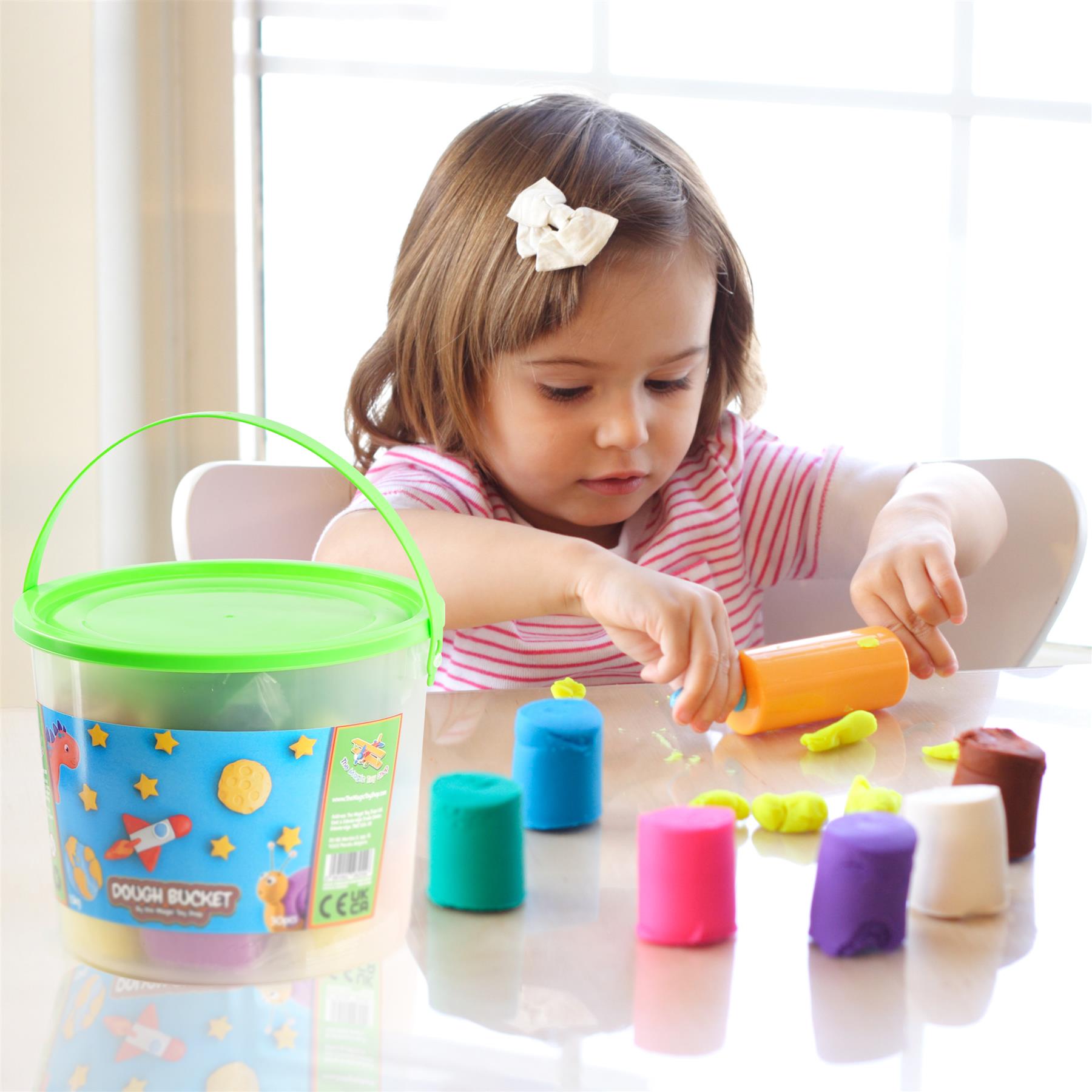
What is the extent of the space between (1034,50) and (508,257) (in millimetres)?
1183

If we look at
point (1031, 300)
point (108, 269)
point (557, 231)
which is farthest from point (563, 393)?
point (1031, 300)

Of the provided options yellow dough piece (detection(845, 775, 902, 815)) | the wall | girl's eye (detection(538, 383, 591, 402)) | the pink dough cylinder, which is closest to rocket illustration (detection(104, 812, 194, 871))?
the pink dough cylinder

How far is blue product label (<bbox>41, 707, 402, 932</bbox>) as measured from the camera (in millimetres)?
359

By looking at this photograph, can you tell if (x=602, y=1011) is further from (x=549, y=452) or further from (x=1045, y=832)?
(x=549, y=452)

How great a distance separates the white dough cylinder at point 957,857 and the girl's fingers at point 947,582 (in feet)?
0.97

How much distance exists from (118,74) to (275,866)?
1.38 m

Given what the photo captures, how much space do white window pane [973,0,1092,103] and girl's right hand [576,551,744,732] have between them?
4.54ft

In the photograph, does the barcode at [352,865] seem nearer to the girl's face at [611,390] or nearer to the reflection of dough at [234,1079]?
the reflection of dough at [234,1079]

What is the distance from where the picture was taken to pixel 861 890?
15.2 inches

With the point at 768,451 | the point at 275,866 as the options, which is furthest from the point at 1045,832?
the point at 768,451

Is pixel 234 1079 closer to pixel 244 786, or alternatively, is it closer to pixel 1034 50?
pixel 244 786

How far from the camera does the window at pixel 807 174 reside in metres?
1.71

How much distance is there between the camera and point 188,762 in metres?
0.36

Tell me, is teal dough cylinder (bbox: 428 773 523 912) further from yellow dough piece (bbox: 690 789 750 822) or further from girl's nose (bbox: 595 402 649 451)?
girl's nose (bbox: 595 402 649 451)
